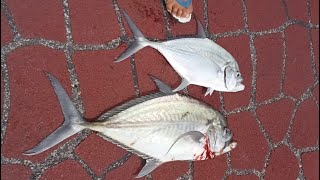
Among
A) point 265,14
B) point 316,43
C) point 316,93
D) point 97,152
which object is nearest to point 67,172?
point 97,152

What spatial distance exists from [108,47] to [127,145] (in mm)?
437

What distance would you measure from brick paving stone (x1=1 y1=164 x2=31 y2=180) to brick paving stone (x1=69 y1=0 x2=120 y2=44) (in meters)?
0.57

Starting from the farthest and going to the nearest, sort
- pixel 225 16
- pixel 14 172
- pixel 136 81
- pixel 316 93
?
pixel 316 93, pixel 225 16, pixel 136 81, pixel 14 172

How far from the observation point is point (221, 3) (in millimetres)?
2600

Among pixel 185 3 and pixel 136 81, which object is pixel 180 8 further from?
pixel 136 81

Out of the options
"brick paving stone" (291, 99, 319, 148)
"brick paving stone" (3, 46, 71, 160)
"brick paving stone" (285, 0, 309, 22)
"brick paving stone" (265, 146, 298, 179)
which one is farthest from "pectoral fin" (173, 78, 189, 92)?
"brick paving stone" (285, 0, 309, 22)

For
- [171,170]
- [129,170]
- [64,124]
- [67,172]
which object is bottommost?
[171,170]

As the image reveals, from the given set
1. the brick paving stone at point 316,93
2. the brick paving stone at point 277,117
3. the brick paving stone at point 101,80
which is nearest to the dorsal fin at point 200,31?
the brick paving stone at point 101,80

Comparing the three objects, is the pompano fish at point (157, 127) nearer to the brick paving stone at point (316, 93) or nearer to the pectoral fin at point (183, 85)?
the pectoral fin at point (183, 85)

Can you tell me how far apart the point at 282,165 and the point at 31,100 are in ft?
5.36

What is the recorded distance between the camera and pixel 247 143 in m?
2.65

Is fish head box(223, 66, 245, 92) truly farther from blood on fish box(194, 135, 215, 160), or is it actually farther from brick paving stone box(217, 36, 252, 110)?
blood on fish box(194, 135, 215, 160)

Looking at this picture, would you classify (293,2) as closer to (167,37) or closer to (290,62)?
(290,62)

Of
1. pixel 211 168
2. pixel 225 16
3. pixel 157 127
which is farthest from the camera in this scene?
pixel 225 16
